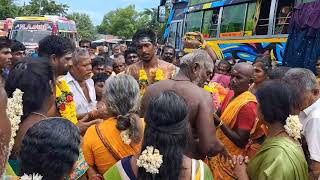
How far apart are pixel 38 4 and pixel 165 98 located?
2014 inches

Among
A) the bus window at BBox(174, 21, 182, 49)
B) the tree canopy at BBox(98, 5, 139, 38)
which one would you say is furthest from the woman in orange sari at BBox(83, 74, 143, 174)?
the tree canopy at BBox(98, 5, 139, 38)

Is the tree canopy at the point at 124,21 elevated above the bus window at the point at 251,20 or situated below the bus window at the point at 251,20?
below

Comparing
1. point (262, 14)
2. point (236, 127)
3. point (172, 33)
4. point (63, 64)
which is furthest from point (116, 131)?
point (172, 33)

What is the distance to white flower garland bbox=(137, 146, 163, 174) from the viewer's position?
92.1 inches

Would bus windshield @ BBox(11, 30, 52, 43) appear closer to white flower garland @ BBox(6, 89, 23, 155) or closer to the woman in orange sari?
the woman in orange sari

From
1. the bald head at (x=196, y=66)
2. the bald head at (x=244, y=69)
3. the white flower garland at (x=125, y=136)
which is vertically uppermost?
the bald head at (x=196, y=66)

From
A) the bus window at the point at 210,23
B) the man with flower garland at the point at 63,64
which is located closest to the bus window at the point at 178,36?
the bus window at the point at 210,23

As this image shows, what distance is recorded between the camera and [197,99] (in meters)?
3.40

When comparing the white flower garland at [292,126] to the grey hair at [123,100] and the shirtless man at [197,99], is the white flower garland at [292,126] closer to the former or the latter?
the shirtless man at [197,99]

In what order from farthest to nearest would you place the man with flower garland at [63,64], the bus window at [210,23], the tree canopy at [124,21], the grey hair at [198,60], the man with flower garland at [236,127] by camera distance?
1. the tree canopy at [124,21]
2. the bus window at [210,23]
3. the man with flower garland at [236,127]
4. the man with flower garland at [63,64]
5. the grey hair at [198,60]

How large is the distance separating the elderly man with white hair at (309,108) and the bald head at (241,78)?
0.64 metres

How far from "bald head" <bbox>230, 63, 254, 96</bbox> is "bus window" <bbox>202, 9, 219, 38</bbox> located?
9.25 metres

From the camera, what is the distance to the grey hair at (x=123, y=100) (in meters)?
Answer: 3.02

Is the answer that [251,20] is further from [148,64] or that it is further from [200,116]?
[200,116]
